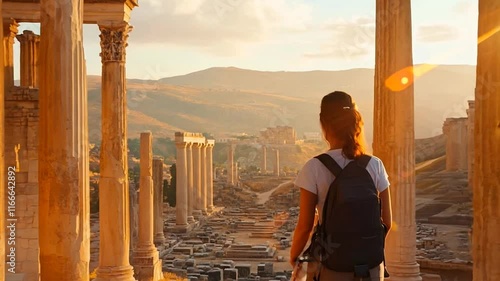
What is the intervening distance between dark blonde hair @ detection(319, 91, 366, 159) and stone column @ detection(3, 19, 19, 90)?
12525 millimetres

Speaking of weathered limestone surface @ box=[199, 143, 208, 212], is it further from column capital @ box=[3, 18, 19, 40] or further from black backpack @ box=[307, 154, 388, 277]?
black backpack @ box=[307, 154, 388, 277]

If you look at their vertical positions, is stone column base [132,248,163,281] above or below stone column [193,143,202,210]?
below

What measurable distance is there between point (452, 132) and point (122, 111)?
4379 cm

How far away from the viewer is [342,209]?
3.91 meters

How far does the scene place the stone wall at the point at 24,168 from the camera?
45.6 ft

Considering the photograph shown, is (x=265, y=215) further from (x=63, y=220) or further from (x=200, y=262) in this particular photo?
(x=63, y=220)

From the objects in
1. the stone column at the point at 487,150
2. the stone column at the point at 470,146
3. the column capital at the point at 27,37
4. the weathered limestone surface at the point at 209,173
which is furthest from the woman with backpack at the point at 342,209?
the weathered limestone surface at the point at 209,173

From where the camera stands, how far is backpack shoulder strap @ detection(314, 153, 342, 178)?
13.0 ft

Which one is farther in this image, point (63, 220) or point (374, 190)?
point (63, 220)

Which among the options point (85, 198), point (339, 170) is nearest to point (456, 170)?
point (85, 198)

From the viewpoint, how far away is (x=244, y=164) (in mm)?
136375

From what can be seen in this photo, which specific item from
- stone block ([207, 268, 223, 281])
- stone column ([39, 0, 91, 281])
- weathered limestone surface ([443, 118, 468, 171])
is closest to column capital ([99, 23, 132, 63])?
stone column ([39, 0, 91, 281])

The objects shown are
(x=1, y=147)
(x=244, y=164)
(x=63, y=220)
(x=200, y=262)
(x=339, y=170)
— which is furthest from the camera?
(x=244, y=164)

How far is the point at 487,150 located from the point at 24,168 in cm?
1089
